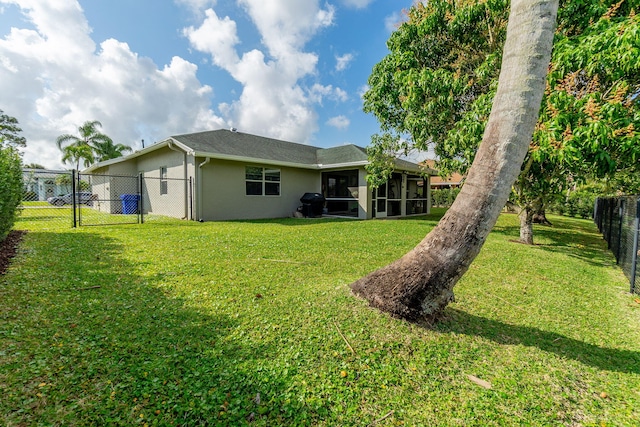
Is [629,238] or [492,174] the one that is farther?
[629,238]

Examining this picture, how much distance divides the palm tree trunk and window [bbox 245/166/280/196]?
10.9m

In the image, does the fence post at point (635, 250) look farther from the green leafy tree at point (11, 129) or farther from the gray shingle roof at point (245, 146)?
the green leafy tree at point (11, 129)

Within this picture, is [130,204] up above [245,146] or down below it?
below

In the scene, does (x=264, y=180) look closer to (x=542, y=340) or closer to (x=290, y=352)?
(x=290, y=352)

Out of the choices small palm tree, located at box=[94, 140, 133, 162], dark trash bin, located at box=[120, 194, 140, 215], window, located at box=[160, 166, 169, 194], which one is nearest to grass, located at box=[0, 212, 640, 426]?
window, located at box=[160, 166, 169, 194]

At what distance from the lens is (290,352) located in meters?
2.32

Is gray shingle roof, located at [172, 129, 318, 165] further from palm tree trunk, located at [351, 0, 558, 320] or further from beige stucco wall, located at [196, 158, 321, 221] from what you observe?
palm tree trunk, located at [351, 0, 558, 320]

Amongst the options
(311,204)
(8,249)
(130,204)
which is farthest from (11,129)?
(8,249)

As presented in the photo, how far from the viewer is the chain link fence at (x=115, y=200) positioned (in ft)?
30.9

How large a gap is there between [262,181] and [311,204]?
8.68 ft

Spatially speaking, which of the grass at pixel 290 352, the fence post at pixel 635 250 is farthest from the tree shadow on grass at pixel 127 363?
the fence post at pixel 635 250

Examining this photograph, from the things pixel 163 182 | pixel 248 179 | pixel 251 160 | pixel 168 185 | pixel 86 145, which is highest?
pixel 86 145

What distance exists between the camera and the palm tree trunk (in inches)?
92.2

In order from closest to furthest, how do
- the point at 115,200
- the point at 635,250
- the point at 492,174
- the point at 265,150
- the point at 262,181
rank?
the point at 492,174, the point at 635,250, the point at 115,200, the point at 262,181, the point at 265,150
